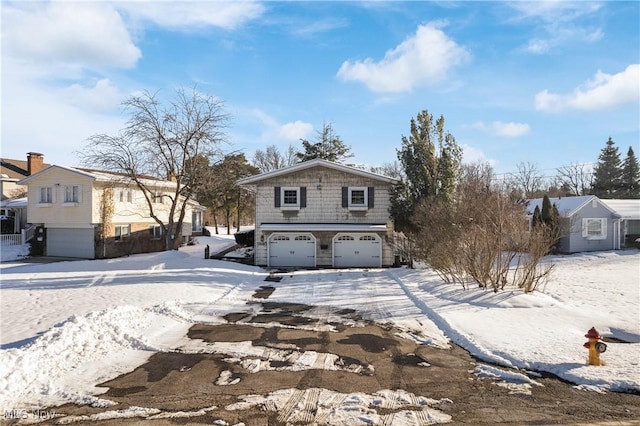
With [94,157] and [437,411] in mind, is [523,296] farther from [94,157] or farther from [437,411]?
[94,157]

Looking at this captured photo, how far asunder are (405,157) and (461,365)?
16.8 meters

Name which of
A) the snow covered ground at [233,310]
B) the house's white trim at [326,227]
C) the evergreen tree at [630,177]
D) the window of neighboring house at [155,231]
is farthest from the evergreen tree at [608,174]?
the window of neighboring house at [155,231]

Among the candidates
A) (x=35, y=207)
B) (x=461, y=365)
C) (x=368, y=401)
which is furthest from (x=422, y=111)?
(x=35, y=207)

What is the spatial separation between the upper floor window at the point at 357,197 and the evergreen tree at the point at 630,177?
46924 millimetres

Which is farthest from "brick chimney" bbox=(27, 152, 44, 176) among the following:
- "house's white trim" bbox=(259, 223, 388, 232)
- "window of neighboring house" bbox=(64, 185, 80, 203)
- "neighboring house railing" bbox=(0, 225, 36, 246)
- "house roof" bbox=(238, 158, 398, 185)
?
"house's white trim" bbox=(259, 223, 388, 232)

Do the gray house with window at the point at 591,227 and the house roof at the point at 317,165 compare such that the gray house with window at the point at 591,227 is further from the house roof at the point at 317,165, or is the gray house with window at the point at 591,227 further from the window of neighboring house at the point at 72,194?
the window of neighboring house at the point at 72,194

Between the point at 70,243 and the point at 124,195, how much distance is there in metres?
4.58

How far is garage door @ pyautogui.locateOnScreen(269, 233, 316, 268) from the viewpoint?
2191cm

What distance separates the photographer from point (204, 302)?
12.7 meters

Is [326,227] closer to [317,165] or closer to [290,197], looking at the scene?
[290,197]

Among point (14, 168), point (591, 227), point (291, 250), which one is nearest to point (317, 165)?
point (291, 250)

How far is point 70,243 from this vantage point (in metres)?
26.0

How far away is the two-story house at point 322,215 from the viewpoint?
21.9 metres

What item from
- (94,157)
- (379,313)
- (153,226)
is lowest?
(379,313)
